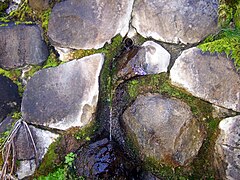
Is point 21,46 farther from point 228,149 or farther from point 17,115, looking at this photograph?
point 228,149

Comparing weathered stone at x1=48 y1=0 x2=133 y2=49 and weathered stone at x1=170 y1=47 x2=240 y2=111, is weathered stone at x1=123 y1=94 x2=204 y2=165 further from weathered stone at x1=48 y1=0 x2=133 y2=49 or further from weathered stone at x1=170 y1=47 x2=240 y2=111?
weathered stone at x1=48 y1=0 x2=133 y2=49

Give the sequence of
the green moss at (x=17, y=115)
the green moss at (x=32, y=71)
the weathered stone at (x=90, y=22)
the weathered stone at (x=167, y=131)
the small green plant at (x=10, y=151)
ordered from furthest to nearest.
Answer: the green moss at (x=32, y=71) < the green moss at (x=17, y=115) < the weathered stone at (x=90, y=22) < the small green plant at (x=10, y=151) < the weathered stone at (x=167, y=131)

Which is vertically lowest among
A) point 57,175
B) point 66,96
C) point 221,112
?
point 57,175

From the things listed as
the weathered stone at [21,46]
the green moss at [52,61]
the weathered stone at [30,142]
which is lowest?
the weathered stone at [30,142]

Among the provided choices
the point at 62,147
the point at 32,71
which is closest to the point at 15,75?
the point at 32,71

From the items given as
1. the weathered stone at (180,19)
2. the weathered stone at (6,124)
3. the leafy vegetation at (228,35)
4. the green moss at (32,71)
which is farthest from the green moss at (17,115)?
the leafy vegetation at (228,35)

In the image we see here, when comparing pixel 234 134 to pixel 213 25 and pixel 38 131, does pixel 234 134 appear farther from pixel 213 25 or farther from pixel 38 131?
pixel 38 131

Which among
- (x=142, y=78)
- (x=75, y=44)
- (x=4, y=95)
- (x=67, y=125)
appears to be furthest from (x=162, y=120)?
(x=4, y=95)

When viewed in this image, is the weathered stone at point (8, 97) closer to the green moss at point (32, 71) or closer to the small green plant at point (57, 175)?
the green moss at point (32, 71)
